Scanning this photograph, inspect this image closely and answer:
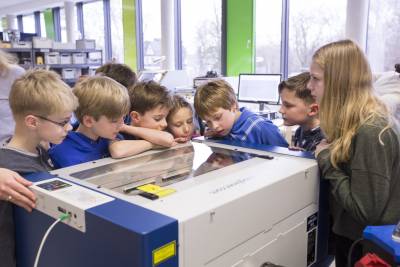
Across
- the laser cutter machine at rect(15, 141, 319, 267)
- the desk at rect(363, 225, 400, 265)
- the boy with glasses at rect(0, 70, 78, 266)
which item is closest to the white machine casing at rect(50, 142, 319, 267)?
the laser cutter machine at rect(15, 141, 319, 267)

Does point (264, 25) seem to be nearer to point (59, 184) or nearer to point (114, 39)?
point (114, 39)

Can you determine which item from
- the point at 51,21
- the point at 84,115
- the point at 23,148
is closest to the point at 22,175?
the point at 23,148

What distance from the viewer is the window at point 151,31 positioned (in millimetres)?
7096

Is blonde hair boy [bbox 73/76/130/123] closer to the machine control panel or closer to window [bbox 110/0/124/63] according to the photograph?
the machine control panel

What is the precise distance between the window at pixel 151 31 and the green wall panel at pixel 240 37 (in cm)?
177

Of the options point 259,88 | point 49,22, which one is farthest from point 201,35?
point 49,22

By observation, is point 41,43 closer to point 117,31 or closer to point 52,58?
point 52,58

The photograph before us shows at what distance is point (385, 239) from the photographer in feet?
2.75

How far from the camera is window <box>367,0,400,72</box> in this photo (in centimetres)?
424

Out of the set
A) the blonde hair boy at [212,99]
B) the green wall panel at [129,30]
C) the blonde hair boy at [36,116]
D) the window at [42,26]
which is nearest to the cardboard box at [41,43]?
the green wall panel at [129,30]

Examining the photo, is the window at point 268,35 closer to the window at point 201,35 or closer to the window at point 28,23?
the window at point 201,35

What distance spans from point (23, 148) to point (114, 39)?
7466 millimetres

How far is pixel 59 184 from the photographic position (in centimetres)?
88

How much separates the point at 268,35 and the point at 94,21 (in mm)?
4704
